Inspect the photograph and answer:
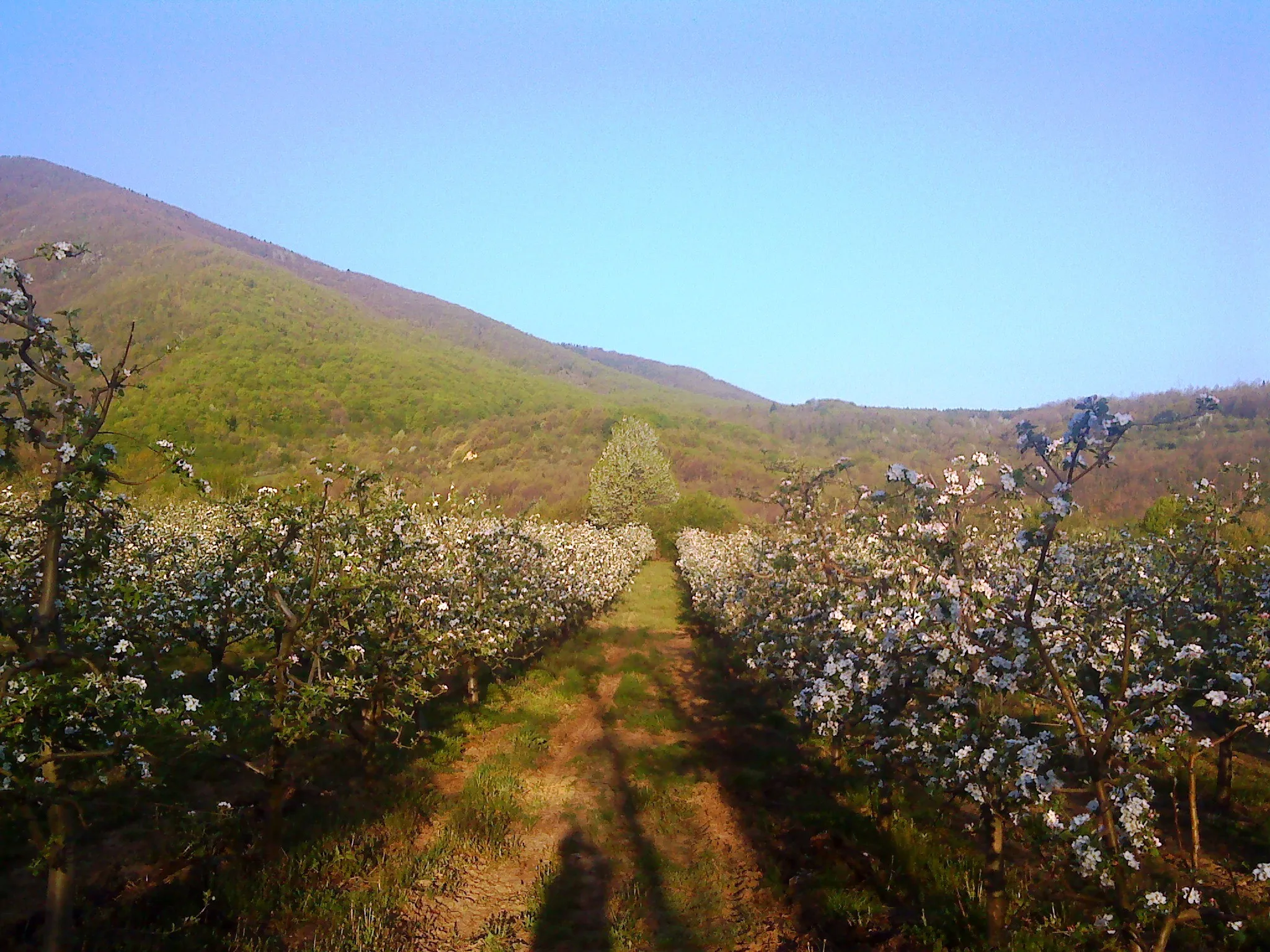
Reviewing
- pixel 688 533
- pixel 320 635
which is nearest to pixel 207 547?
pixel 320 635

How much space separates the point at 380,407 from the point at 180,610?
101858 millimetres

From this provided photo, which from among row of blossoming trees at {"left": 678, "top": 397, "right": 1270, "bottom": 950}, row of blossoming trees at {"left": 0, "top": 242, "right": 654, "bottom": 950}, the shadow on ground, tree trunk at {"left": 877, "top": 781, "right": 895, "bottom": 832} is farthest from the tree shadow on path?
tree trunk at {"left": 877, "top": 781, "right": 895, "bottom": 832}

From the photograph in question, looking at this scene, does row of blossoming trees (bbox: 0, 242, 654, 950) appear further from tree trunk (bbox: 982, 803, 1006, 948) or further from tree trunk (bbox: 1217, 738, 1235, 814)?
tree trunk (bbox: 1217, 738, 1235, 814)

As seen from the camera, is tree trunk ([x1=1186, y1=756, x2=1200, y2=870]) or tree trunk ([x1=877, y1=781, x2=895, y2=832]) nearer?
tree trunk ([x1=1186, y1=756, x2=1200, y2=870])

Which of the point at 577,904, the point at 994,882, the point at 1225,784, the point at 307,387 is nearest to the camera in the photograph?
the point at 994,882

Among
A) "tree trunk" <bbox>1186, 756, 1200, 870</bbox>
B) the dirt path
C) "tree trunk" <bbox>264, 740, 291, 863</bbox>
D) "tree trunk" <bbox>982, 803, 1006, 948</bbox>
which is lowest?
the dirt path

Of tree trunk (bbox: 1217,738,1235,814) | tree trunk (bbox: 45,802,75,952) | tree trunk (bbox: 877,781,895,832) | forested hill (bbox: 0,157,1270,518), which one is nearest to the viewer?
tree trunk (bbox: 45,802,75,952)

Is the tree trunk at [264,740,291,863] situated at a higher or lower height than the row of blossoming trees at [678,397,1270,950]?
lower

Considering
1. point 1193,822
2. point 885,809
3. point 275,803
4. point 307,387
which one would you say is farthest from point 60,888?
point 307,387

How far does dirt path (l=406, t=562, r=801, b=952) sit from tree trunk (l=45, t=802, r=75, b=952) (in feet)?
11.8

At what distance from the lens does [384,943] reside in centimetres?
770

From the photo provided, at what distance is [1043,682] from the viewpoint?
732 cm

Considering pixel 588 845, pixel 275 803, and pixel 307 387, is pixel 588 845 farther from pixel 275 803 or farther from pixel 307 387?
pixel 307 387

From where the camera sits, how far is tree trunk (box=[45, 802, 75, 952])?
18.3ft
